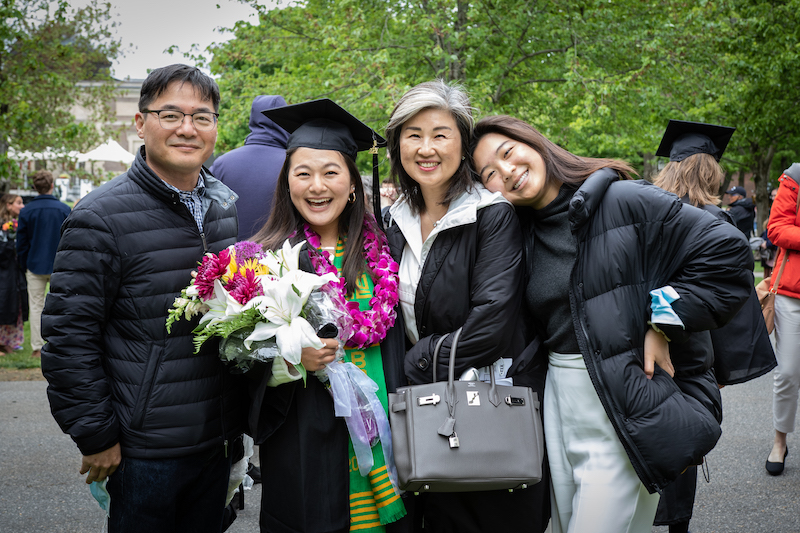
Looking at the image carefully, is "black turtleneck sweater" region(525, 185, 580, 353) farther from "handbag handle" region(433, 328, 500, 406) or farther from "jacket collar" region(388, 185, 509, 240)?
"handbag handle" region(433, 328, 500, 406)

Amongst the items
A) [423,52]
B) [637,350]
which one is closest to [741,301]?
[637,350]

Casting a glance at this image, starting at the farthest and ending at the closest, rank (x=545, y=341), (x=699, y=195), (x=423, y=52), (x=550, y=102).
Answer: (x=550, y=102)
(x=423, y=52)
(x=699, y=195)
(x=545, y=341)

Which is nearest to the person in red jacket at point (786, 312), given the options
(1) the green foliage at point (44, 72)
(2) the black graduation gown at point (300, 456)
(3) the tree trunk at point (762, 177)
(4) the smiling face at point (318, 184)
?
(4) the smiling face at point (318, 184)

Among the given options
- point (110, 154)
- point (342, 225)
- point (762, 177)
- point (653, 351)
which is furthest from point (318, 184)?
point (762, 177)

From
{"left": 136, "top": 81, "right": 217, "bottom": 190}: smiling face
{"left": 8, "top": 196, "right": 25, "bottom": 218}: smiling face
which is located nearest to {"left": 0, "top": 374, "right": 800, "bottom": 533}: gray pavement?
{"left": 136, "top": 81, "right": 217, "bottom": 190}: smiling face

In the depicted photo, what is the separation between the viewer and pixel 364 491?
2.57 meters

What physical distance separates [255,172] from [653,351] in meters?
2.87

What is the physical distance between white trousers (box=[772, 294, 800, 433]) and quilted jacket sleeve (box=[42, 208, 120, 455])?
15.1 ft

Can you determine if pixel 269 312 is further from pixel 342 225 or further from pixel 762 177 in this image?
pixel 762 177

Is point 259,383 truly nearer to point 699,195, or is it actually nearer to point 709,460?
point 699,195

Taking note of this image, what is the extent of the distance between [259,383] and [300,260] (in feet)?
1.68

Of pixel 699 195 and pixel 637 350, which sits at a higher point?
pixel 699 195

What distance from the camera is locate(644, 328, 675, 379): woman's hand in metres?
2.42

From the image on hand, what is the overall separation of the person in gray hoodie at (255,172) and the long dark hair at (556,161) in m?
1.89
